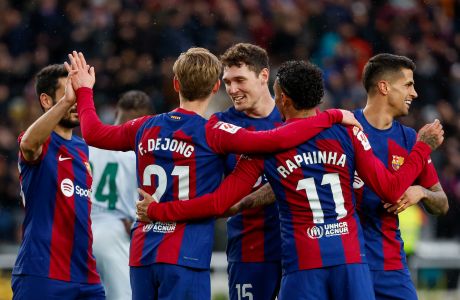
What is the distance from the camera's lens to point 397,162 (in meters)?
6.84

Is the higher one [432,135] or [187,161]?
[432,135]

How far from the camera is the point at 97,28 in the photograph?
1518cm

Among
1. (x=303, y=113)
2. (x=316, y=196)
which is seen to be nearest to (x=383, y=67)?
(x=303, y=113)

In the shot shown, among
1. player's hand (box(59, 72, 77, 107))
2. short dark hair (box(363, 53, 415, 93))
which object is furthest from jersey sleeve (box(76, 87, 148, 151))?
short dark hair (box(363, 53, 415, 93))

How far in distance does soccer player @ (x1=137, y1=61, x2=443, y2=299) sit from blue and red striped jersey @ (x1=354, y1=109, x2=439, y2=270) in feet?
1.63

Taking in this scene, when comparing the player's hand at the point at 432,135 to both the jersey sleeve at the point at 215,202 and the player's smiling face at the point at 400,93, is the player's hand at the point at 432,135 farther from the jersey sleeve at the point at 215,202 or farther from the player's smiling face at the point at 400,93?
the jersey sleeve at the point at 215,202

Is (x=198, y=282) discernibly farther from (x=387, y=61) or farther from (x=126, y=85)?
(x=126, y=85)

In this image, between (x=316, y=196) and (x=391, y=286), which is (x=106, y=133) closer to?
(x=316, y=196)

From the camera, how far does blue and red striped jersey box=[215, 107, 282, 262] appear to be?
700 centimetres

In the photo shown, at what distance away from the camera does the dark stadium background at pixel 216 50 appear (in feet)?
45.1

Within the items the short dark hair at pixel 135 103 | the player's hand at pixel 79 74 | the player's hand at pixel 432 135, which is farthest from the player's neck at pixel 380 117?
the short dark hair at pixel 135 103

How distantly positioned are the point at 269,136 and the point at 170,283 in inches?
45.2

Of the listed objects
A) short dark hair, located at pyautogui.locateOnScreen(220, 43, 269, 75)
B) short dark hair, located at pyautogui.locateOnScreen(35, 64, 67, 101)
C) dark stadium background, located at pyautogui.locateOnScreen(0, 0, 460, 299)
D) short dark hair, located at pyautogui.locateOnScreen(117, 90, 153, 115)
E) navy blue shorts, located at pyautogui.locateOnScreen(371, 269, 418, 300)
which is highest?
dark stadium background, located at pyautogui.locateOnScreen(0, 0, 460, 299)

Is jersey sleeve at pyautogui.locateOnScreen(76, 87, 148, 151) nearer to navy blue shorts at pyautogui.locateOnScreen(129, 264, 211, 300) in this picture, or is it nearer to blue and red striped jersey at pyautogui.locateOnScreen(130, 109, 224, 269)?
blue and red striped jersey at pyautogui.locateOnScreen(130, 109, 224, 269)
